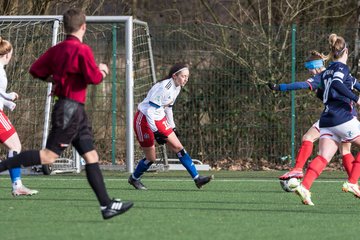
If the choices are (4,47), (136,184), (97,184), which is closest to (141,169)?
(136,184)

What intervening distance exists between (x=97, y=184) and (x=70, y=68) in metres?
1.01

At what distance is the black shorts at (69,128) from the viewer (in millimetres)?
8891

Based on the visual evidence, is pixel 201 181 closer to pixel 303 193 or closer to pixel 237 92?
pixel 303 193

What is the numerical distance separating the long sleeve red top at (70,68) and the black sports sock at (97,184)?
59cm

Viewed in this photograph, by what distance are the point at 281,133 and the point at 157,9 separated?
6.45m

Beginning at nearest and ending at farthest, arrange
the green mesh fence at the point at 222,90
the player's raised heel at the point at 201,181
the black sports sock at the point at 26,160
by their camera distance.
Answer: the black sports sock at the point at 26,160 < the player's raised heel at the point at 201,181 < the green mesh fence at the point at 222,90

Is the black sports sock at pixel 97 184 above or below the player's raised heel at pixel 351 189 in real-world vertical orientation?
above

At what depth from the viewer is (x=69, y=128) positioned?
8.89m

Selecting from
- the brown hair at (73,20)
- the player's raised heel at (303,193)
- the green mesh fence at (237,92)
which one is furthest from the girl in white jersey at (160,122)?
the green mesh fence at (237,92)

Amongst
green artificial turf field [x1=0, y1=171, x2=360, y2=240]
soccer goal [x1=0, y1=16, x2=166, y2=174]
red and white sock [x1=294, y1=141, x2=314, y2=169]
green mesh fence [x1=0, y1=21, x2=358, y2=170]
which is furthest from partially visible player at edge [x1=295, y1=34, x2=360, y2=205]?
green mesh fence [x1=0, y1=21, x2=358, y2=170]

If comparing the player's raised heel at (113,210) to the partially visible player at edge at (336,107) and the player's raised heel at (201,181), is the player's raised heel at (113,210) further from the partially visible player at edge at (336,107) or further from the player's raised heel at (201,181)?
the player's raised heel at (201,181)

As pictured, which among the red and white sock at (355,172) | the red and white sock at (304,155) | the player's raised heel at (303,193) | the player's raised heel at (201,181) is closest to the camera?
the player's raised heel at (303,193)

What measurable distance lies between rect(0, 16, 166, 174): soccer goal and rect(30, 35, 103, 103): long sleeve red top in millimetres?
7539

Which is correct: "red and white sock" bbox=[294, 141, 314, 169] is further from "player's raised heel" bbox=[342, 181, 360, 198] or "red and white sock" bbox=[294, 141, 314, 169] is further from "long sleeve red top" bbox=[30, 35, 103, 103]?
"long sleeve red top" bbox=[30, 35, 103, 103]
